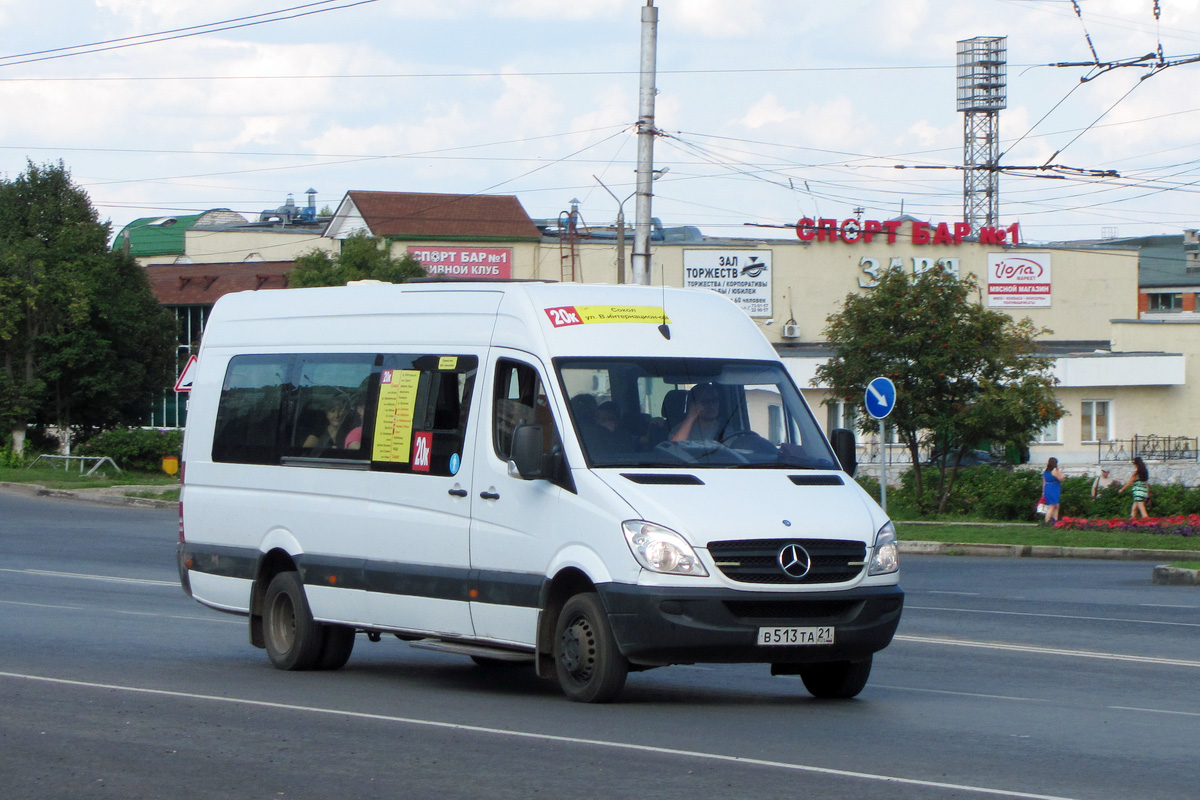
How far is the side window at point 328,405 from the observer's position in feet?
34.6

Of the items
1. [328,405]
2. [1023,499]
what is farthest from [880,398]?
[328,405]

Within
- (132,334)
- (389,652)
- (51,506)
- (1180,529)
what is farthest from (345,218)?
(389,652)

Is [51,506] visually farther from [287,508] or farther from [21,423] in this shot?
[287,508]

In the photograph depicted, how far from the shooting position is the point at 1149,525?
26.7 m

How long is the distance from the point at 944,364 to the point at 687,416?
77.0 feet

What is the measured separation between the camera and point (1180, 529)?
26.4 meters

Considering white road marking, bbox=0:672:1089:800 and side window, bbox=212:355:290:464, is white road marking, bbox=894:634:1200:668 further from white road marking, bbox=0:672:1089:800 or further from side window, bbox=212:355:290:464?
white road marking, bbox=0:672:1089:800

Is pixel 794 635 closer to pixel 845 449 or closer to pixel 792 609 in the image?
pixel 792 609

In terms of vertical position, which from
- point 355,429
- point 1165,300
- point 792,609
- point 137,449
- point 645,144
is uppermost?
point 1165,300

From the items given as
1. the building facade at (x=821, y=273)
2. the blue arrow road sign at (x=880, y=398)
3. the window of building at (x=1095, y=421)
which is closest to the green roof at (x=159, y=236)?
the building facade at (x=821, y=273)

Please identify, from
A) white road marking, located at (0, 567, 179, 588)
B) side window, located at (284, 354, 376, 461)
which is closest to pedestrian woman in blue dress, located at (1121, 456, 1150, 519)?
→ white road marking, located at (0, 567, 179, 588)

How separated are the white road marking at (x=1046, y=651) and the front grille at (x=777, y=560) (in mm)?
4148

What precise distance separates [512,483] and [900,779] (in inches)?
127

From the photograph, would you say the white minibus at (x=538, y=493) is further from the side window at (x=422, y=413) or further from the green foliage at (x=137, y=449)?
the green foliage at (x=137, y=449)
